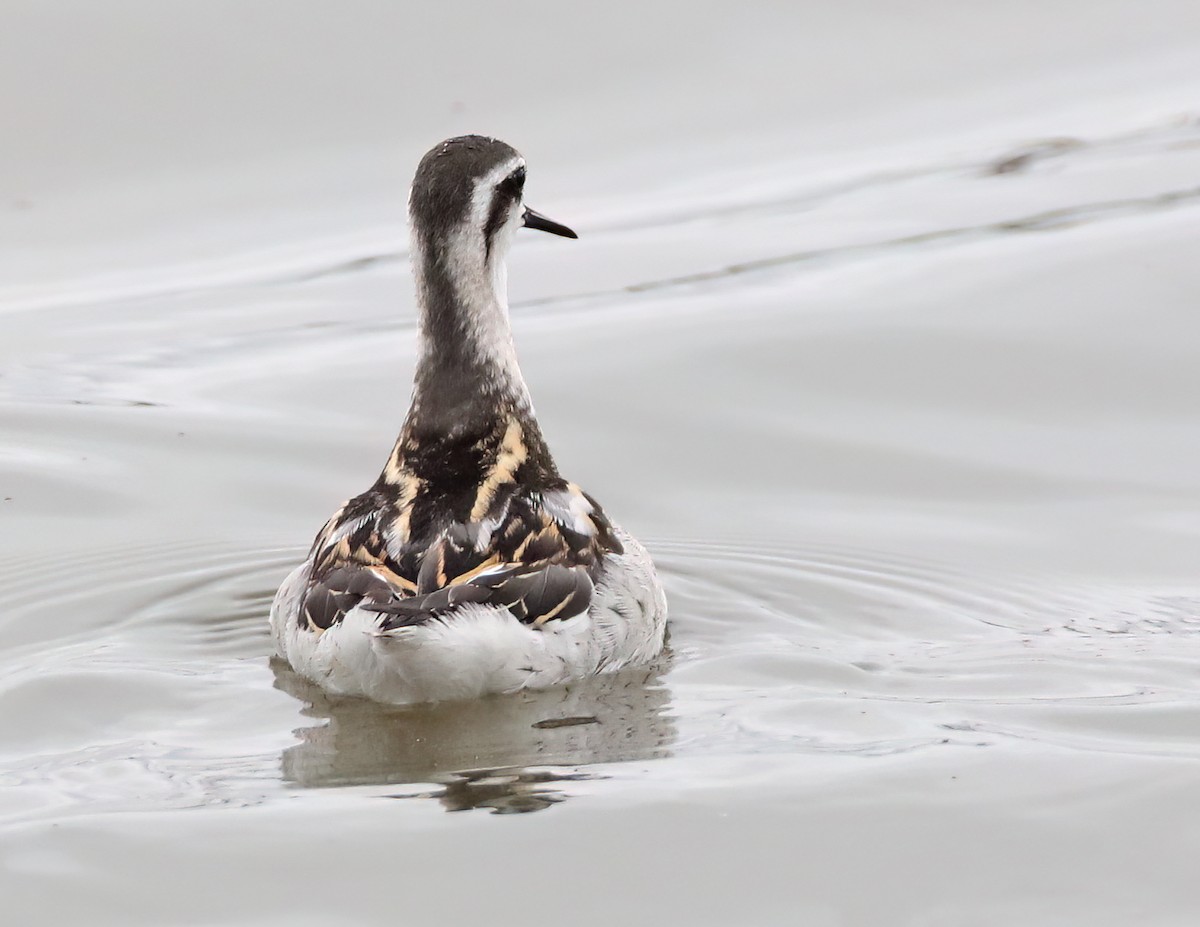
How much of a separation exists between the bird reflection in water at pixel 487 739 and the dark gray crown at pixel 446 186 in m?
1.85

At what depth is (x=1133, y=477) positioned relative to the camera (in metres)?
9.71

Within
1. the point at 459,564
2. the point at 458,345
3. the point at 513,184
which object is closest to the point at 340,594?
the point at 459,564

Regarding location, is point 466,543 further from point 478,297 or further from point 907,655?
point 907,655

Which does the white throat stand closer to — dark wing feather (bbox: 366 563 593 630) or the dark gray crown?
the dark gray crown

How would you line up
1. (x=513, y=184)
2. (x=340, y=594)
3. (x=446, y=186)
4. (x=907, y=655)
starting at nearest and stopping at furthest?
1. (x=340, y=594)
2. (x=907, y=655)
3. (x=446, y=186)
4. (x=513, y=184)

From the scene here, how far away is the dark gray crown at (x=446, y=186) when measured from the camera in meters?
7.81

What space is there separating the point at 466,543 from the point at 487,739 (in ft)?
2.79

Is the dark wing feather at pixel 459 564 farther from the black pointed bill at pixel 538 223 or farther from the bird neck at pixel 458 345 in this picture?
the black pointed bill at pixel 538 223

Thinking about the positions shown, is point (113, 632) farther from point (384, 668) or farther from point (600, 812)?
point (600, 812)

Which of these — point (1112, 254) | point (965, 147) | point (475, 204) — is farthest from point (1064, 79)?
point (475, 204)

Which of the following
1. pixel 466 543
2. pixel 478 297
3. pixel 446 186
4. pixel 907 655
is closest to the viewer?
pixel 466 543

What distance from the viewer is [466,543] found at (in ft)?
23.2

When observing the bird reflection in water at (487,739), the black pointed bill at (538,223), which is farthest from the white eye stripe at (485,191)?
the bird reflection in water at (487,739)

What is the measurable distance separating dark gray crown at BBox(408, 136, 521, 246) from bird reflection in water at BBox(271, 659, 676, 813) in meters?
1.85
